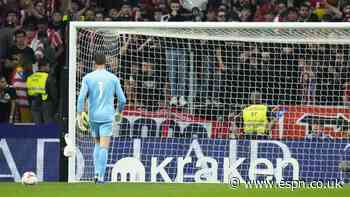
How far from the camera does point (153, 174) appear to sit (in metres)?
19.9

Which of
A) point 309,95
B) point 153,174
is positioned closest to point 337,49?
point 309,95

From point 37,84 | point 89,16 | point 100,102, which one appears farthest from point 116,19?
point 100,102

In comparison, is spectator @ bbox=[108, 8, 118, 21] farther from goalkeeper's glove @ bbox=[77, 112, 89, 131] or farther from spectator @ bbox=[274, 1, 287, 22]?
goalkeeper's glove @ bbox=[77, 112, 89, 131]

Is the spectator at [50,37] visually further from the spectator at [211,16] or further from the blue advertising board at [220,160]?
the blue advertising board at [220,160]

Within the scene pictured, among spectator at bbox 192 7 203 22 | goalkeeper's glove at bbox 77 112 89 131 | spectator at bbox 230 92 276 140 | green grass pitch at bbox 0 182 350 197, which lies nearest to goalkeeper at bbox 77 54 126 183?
green grass pitch at bbox 0 182 350 197

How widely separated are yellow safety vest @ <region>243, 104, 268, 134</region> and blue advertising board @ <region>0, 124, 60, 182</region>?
352 centimetres

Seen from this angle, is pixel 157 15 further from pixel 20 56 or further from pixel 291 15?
pixel 20 56

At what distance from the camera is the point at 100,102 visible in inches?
688

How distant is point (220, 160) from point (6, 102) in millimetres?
5244

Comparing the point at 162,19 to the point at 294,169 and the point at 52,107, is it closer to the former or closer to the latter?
the point at 52,107

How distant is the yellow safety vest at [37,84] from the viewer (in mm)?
22312

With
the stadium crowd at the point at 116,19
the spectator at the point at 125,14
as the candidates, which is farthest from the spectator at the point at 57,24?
the spectator at the point at 125,14

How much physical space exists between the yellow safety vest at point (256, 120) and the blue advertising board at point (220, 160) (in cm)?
30

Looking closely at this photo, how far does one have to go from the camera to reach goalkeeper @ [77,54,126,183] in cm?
1730
